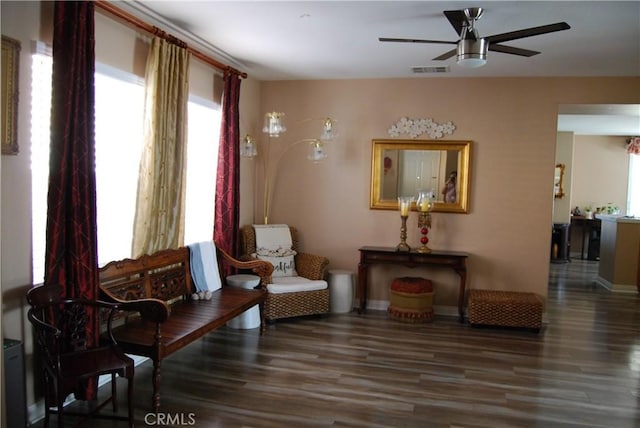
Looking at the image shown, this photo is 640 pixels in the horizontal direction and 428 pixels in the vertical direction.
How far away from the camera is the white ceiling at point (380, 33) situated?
3230 millimetres


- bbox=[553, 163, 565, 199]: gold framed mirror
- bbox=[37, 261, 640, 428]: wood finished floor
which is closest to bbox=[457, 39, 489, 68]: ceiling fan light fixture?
bbox=[37, 261, 640, 428]: wood finished floor

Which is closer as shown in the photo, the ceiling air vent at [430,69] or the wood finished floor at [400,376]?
the wood finished floor at [400,376]

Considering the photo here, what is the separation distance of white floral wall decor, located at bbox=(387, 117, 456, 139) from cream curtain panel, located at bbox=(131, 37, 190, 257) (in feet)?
7.95

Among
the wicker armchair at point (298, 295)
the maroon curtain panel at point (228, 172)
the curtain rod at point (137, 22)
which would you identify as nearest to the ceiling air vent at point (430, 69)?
the maroon curtain panel at point (228, 172)

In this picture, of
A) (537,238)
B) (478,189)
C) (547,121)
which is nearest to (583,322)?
(537,238)

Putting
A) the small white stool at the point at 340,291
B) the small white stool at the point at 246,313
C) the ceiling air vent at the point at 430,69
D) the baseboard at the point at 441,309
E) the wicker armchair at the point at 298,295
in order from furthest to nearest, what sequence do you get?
the baseboard at the point at 441,309
the small white stool at the point at 340,291
the ceiling air vent at the point at 430,69
the wicker armchair at the point at 298,295
the small white stool at the point at 246,313

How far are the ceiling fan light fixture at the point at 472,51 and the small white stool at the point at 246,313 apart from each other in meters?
2.70

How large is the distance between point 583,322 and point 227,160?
414 cm

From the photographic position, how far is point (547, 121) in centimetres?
512

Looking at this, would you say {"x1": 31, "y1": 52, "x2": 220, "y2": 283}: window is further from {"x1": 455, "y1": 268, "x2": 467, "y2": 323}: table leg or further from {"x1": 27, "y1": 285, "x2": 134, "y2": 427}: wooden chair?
{"x1": 455, "y1": 268, "x2": 467, "y2": 323}: table leg

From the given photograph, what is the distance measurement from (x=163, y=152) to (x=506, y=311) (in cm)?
353

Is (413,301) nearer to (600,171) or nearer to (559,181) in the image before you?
(559,181)

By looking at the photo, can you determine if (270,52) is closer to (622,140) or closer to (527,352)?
(527,352)

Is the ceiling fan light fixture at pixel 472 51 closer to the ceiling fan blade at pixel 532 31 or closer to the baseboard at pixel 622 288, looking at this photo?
the ceiling fan blade at pixel 532 31
